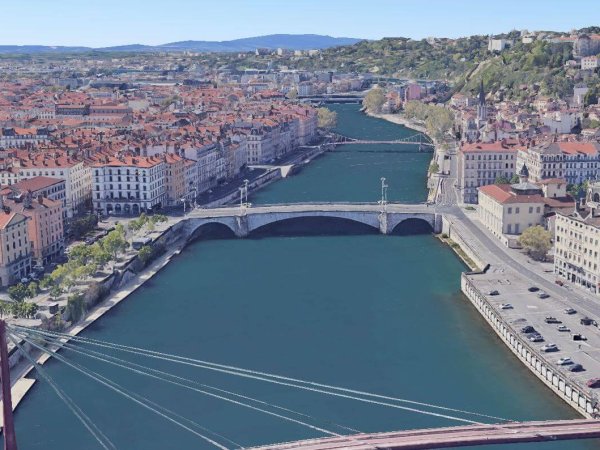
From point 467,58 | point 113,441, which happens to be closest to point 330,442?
point 113,441

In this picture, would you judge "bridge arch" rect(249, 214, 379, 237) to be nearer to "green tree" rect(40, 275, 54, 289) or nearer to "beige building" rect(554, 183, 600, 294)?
"beige building" rect(554, 183, 600, 294)

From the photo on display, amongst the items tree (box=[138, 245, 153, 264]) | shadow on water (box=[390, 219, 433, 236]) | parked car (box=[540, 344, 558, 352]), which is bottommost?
shadow on water (box=[390, 219, 433, 236])

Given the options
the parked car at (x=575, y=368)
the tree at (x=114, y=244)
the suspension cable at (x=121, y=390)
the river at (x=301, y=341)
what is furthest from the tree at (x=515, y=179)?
the suspension cable at (x=121, y=390)

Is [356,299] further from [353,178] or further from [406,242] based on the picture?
[353,178]

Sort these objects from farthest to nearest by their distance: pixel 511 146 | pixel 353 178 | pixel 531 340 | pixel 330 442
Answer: pixel 353 178 → pixel 511 146 → pixel 531 340 → pixel 330 442

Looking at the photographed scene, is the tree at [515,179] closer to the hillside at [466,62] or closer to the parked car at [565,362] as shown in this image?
the parked car at [565,362]

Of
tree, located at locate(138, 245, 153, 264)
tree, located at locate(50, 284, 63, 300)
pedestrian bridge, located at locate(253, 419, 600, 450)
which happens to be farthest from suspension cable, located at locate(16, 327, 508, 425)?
tree, located at locate(138, 245, 153, 264)
